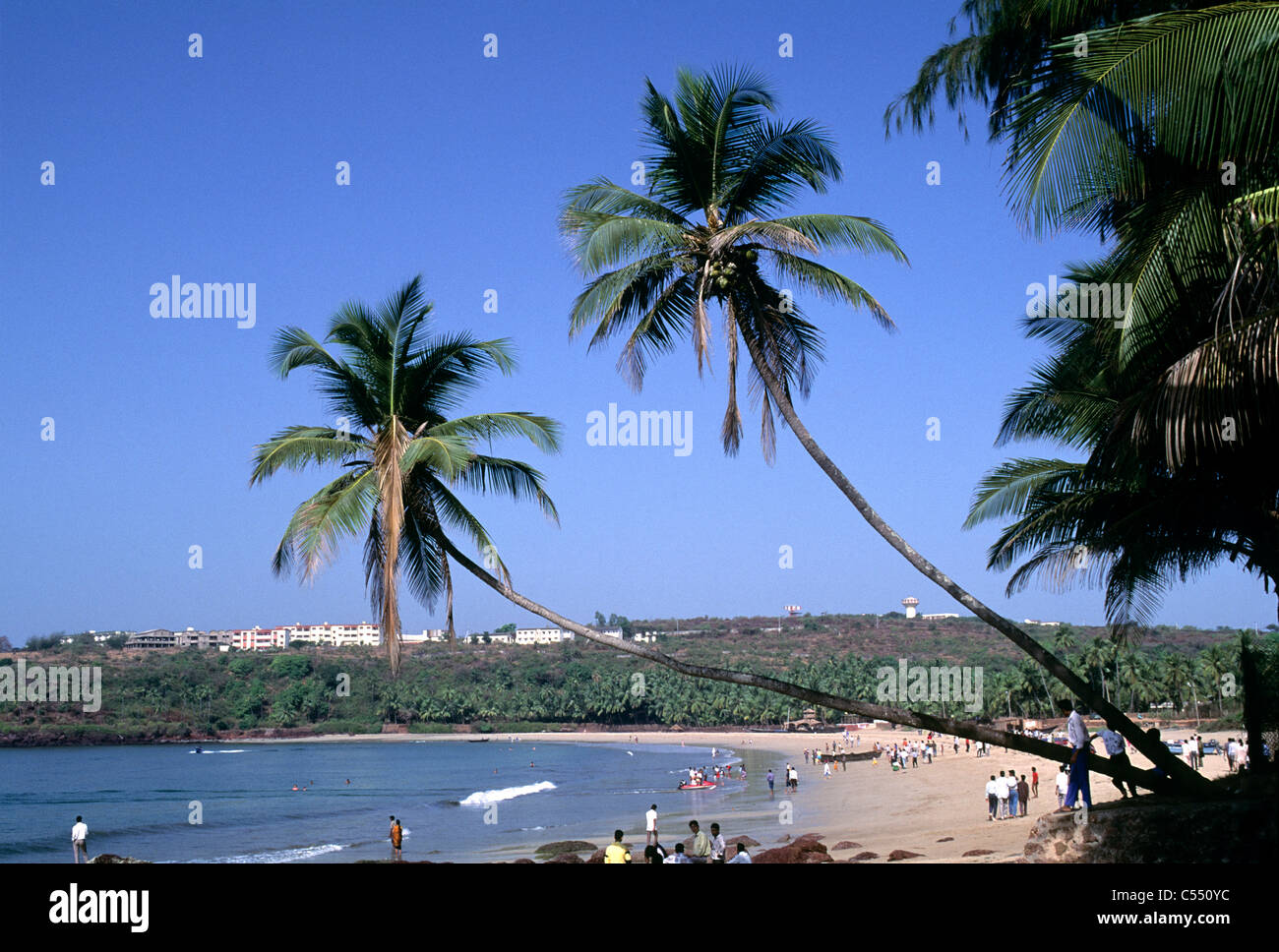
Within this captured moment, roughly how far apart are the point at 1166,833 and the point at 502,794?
48207mm

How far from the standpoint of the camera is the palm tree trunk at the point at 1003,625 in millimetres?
9047

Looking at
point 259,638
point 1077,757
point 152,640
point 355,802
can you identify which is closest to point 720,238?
point 1077,757

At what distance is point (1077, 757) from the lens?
9.61 metres

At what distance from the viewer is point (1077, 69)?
6.61m

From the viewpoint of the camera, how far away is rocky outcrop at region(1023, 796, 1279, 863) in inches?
298

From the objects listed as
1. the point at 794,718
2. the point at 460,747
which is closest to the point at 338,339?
the point at 460,747

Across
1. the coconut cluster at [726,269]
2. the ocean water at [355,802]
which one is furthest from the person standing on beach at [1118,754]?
the ocean water at [355,802]

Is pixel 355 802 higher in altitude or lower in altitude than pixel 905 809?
lower

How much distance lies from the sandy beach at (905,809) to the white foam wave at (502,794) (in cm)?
1147

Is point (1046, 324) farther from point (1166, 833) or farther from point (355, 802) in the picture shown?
point (355, 802)

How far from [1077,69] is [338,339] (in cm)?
804

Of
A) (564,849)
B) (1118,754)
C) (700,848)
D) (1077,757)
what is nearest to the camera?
(1077,757)

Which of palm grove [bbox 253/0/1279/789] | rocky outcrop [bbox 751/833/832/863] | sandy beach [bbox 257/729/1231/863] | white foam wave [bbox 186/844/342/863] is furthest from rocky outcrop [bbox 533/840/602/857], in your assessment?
palm grove [bbox 253/0/1279/789]
